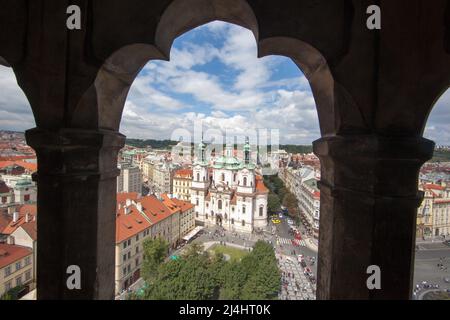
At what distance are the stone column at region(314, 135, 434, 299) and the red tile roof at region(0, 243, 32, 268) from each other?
24.5 metres

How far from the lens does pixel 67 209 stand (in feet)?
7.06

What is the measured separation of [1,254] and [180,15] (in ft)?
81.1

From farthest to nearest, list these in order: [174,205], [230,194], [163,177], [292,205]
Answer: [163,177] < [292,205] < [230,194] < [174,205]

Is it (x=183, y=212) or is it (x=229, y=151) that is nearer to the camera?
(x=183, y=212)

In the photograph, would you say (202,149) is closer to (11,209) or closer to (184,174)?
(184,174)

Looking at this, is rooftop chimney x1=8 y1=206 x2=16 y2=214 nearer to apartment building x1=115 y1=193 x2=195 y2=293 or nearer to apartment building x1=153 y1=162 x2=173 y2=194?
apartment building x1=115 y1=193 x2=195 y2=293

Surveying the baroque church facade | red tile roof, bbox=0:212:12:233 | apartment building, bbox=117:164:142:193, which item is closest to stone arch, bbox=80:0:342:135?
red tile roof, bbox=0:212:12:233

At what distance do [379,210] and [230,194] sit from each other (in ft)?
159

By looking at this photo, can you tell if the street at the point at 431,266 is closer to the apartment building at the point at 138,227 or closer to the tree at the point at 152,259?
the tree at the point at 152,259

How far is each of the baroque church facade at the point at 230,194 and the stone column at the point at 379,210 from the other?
45.8 m

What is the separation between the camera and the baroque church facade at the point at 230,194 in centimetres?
4806

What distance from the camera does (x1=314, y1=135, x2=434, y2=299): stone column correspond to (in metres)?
1.86

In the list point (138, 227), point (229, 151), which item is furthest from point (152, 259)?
point (229, 151)
